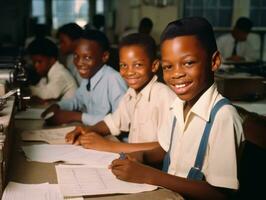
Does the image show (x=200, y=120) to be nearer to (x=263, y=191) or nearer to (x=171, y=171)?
(x=171, y=171)

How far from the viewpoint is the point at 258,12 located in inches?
264

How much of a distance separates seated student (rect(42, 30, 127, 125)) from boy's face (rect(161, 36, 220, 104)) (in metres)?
0.99

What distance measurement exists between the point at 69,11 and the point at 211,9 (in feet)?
18.7

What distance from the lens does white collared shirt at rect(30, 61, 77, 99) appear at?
120 inches

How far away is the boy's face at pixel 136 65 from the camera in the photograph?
1.89m

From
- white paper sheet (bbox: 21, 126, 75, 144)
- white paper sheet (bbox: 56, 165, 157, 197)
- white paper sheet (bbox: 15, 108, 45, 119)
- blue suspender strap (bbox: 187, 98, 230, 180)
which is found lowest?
white paper sheet (bbox: 15, 108, 45, 119)

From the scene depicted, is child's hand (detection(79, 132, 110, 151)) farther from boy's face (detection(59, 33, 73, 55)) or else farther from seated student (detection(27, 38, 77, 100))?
boy's face (detection(59, 33, 73, 55))

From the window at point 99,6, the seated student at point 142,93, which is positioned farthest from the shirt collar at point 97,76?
the window at point 99,6

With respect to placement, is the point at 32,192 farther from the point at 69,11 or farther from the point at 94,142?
the point at 69,11

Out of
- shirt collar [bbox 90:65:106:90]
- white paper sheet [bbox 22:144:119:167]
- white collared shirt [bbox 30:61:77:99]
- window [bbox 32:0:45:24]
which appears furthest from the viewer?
window [bbox 32:0:45:24]

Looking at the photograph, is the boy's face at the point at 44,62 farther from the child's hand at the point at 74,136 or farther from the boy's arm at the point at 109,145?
the boy's arm at the point at 109,145

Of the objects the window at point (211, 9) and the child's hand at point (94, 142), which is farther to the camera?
the window at point (211, 9)

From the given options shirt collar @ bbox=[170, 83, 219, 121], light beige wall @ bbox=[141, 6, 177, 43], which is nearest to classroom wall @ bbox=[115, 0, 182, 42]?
light beige wall @ bbox=[141, 6, 177, 43]

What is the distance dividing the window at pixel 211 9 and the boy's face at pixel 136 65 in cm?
487
